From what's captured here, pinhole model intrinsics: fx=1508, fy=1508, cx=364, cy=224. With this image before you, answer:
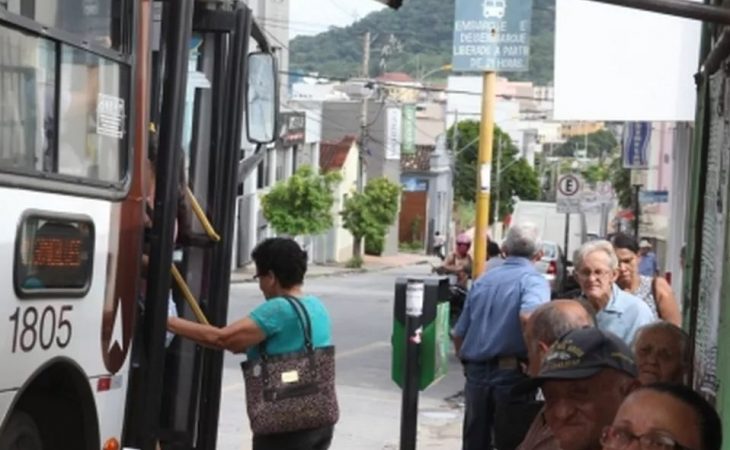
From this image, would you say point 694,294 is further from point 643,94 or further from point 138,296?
point 643,94

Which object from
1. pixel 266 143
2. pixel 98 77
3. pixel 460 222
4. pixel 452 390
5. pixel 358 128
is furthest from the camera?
pixel 460 222

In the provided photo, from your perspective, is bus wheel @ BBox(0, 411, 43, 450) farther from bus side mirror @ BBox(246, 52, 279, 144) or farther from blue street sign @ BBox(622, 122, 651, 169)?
blue street sign @ BBox(622, 122, 651, 169)

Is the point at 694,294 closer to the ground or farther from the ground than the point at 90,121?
closer to the ground

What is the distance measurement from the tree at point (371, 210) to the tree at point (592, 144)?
329 ft

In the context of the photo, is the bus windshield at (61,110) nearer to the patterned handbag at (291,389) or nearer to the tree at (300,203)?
the patterned handbag at (291,389)

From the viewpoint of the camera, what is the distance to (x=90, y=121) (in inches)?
225

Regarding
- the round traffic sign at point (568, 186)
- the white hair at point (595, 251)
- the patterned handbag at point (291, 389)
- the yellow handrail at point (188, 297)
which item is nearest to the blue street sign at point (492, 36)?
the white hair at point (595, 251)

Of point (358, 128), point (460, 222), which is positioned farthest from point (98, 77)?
point (460, 222)

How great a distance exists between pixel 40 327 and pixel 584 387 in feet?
6.89

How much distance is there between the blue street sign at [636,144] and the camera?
29.9 m

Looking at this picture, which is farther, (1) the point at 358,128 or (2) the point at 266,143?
(1) the point at 358,128

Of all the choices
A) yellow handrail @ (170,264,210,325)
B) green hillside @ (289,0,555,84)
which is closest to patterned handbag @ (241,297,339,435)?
yellow handrail @ (170,264,210,325)

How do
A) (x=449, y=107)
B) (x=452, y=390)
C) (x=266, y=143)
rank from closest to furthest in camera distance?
(x=266, y=143) → (x=452, y=390) → (x=449, y=107)

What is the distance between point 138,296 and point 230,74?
134 cm
